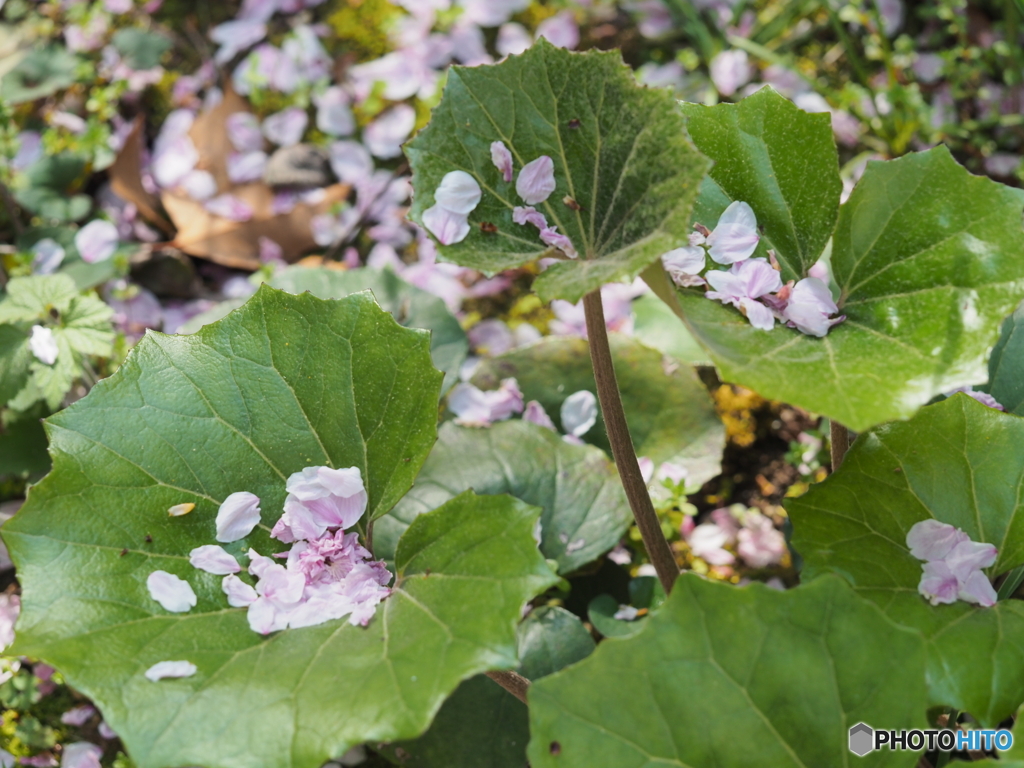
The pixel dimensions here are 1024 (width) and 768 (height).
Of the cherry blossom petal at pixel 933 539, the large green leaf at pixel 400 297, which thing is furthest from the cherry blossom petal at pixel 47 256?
the cherry blossom petal at pixel 933 539

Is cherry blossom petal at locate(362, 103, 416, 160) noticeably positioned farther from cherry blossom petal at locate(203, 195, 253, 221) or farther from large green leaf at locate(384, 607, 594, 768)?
large green leaf at locate(384, 607, 594, 768)

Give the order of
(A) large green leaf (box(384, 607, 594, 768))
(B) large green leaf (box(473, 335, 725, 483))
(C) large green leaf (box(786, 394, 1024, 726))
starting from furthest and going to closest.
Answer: (B) large green leaf (box(473, 335, 725, 483))
(A) large green leaf (box(384, 607, 594, 768))
(C) large green leaf (box(786, 394, 1024, 726))

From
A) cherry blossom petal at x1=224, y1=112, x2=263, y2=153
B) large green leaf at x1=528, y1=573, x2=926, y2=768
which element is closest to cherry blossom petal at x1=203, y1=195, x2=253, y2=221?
cherry blossom petal at x1=224, y1=112, x2=263, y2=153

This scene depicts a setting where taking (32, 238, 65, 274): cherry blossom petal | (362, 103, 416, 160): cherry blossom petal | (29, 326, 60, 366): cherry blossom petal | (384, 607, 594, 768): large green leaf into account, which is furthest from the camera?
(362, 103, 416, 160): cherry blossom petal

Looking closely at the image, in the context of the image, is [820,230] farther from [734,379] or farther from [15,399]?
[15,399]

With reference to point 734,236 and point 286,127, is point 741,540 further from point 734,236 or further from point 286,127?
point 286,127

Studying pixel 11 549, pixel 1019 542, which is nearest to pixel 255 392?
pixel 11 549
